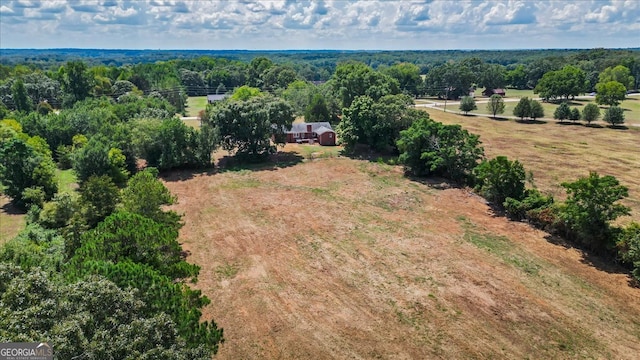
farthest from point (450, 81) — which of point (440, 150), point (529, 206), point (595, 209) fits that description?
point (595, 209)

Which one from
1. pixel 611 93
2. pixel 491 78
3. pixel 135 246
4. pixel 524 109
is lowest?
pixel 135 246

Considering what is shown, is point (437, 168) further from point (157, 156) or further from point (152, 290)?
point (152, 290)

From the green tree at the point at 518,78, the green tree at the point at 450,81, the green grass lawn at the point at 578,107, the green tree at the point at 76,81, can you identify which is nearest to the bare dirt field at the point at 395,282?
the green grass lawn at the point at 578,107

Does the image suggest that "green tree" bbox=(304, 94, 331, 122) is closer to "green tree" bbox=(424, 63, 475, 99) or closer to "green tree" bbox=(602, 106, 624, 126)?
"green tree" bbox=(602, 106, 624, 126)

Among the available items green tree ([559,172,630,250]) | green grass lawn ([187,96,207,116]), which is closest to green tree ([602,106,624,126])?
green tree ([559,172,630,250])

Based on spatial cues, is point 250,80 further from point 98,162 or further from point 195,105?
point 98,162
